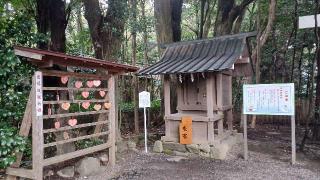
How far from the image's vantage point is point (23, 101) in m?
5.76

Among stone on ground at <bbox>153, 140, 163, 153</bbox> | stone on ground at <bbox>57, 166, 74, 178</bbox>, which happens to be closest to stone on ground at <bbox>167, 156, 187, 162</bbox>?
stone on ground at <bbox>153, 140, 163, 153</bbox>

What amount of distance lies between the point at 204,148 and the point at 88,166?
310cm

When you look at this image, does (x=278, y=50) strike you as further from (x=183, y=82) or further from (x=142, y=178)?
(x=142, y=178)

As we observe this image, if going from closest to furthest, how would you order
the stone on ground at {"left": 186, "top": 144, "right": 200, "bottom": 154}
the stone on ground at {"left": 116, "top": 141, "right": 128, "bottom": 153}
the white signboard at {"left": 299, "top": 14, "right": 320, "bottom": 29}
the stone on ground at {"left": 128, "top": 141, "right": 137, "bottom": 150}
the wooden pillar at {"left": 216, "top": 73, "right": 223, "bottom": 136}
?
the white signboard at {"left": 299, "top": 14, "right": 320, "bottom": 29}, the stone on ground at {"left": 186, "top": 144, "right": 200, "bottom": 154}, the wooden pillar at {"left": 216, "top": 73, "right": 223, "bottom": 136}, the stone on ground at {"left": 116, "top": 141, "right": 128, "bottom": 153}, the stone on ground at {"left": 128, "top": 141, "right": 137, "bottom": 150}

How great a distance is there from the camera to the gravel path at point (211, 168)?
6453 mm

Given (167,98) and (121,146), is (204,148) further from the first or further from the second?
(121,146)

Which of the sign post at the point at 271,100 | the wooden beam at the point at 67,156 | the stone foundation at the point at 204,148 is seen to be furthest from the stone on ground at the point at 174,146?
the wooden beam at the point at 67,156

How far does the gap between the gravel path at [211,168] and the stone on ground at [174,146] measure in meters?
0.41

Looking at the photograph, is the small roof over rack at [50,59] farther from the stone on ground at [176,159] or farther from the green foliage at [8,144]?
the stone on ground at [176,159]

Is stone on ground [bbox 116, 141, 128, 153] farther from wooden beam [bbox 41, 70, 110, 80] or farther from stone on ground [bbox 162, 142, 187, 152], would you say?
wooden beam [bbox 41, 70, 110, 80]

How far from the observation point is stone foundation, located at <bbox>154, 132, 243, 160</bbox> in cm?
796

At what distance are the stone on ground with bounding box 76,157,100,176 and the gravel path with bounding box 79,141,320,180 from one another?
0.18 meters

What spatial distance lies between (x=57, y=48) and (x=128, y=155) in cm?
336

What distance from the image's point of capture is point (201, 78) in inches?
333
